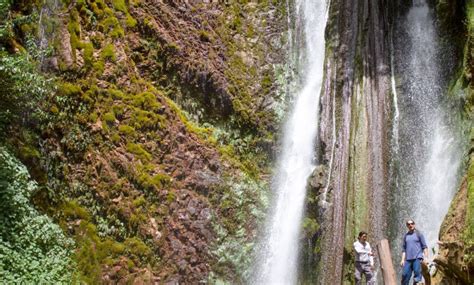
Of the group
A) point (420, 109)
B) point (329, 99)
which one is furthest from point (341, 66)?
point (420, 109)

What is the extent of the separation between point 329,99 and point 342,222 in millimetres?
3001

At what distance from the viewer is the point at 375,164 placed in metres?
11.1

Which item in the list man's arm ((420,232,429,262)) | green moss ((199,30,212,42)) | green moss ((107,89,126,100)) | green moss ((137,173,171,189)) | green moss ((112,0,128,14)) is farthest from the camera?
green moss ((199,30,212,42))

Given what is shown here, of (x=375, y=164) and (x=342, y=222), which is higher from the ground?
(x=375, y=164)

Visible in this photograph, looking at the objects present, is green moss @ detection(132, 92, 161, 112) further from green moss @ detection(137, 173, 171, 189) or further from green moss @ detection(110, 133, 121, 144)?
green moss @ detection(137, 173, 171, 189)

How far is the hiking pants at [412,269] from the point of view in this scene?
784 cm

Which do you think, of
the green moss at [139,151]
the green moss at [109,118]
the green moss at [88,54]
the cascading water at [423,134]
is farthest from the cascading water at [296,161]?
the green moss at [88,54]

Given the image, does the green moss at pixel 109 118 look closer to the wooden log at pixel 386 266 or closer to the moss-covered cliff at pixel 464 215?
the wooden log at pixel 386 266

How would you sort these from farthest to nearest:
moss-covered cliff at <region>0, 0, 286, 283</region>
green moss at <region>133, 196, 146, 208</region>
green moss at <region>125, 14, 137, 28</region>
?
green moss at <region>125, 14, 137, 28</region> < green moss at <region>133, 196, 146, 208</region> < moss-covered cliff at <region>0, 0, 286, 283</region>

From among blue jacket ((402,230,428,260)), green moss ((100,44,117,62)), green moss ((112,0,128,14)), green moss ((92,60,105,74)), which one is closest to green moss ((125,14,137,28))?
green moss ((112,0,128,14))

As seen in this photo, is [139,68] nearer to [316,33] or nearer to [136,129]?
[136,129]

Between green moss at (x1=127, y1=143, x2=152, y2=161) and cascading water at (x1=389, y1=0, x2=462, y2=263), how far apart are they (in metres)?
5.26

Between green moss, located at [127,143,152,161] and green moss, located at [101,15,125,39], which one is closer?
green moss, located at [127,143,152,161]

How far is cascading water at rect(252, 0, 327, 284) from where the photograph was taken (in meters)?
12.1
